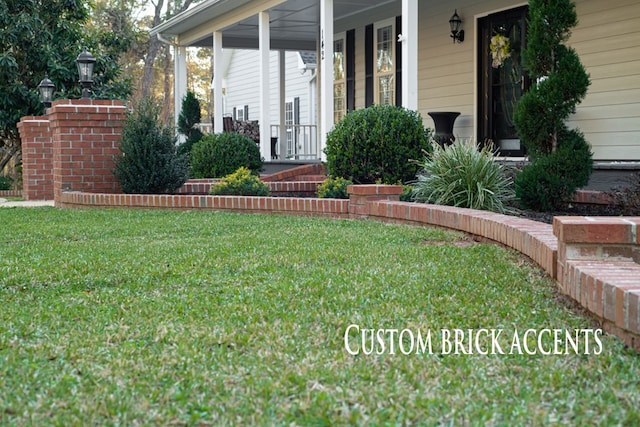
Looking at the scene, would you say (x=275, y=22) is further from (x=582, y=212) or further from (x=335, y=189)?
(x=582, y=212)

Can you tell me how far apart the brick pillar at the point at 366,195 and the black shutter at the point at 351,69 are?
23.9 ft

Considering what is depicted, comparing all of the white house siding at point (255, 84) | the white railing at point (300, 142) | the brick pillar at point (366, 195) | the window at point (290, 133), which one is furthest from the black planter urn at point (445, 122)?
the white house siding at point (255, 84)

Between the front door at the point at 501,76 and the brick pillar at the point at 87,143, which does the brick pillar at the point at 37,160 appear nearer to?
the brick pillar at the point at 87,143

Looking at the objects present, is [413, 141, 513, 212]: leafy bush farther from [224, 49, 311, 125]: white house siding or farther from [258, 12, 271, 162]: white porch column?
[224, 49, 311, 125]: white house siding

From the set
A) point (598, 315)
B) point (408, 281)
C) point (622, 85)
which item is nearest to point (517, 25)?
point (622, 85)

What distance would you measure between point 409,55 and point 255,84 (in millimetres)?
16359

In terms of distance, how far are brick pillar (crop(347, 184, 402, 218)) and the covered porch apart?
2.31 meters

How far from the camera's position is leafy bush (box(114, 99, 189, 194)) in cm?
905

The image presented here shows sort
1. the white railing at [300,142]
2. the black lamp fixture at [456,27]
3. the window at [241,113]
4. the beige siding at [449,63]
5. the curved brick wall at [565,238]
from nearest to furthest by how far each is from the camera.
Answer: the curved brick wall at [565,238], the beige siding at [449,63], the black lamp fixture at [456,27], the white railing at [300,142], the window at [241,113]

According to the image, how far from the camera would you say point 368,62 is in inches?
546

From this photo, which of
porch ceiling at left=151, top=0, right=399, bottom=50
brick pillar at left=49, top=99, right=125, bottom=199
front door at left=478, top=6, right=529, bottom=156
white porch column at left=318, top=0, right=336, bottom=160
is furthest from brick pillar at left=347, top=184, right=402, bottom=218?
porch ceiling at left=151, top=0, right=399, bottom=50

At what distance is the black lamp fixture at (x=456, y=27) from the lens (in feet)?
36.7

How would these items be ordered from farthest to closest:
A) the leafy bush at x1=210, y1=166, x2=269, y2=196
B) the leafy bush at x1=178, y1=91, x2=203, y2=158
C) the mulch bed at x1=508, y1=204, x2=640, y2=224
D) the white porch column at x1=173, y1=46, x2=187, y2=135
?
the leafy bush at x1=178, y1=91, x2=203, y2=158, the white porch column at x1=173, y1=46, x2=187, y2=135, the leafy bush at x1=210, y1=166, x2=269, y2=196, the mulch bed at x1=508, y1=204, x2=640, y2=224

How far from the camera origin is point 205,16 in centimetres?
1412
